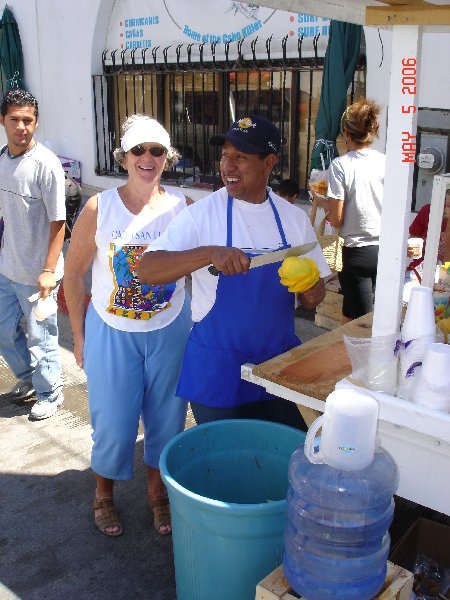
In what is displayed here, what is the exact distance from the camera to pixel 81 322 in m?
3.05

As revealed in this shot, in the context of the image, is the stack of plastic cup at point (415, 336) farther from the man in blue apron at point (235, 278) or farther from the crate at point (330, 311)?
the crate at point (330, 311)

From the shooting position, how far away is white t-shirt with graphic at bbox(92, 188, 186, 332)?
2.82 metres

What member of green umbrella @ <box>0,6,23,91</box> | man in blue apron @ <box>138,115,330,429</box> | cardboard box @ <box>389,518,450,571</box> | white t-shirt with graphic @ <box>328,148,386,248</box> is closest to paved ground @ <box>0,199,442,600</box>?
cardboard box @ <box>389,518,450,571</box>

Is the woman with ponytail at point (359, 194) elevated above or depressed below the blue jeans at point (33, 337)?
above

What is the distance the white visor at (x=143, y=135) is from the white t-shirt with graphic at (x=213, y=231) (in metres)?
0.43

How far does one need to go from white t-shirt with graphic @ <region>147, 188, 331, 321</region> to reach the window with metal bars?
426 centimetres

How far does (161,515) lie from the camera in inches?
122

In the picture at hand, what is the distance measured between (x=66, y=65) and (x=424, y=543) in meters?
9.00

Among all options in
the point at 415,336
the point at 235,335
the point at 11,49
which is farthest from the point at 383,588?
the point at 11,49

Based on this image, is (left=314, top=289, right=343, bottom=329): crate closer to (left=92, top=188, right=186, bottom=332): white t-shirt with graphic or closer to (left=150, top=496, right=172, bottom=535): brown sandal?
(left=150, top=496, right=172, bottom=535): brown sandal

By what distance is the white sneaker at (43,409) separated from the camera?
409 cm

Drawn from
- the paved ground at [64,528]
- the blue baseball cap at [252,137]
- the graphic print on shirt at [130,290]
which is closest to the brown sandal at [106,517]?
the paved ground at [64,528]

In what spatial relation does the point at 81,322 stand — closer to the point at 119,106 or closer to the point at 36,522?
the point at 36,522

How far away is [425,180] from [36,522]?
12.9 ft
